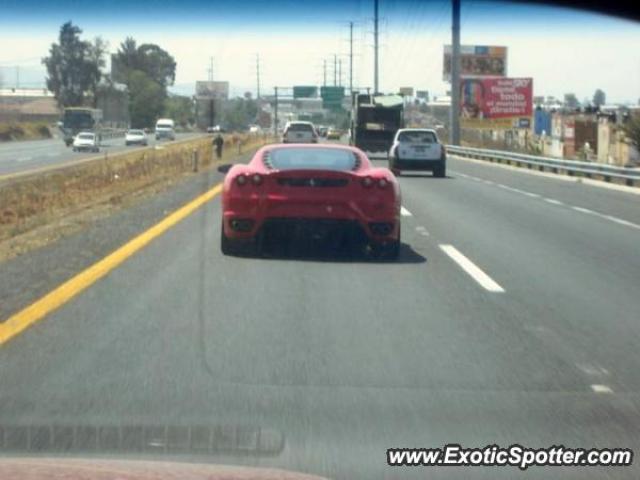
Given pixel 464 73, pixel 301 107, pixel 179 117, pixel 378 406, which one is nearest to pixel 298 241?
pixel 378 406

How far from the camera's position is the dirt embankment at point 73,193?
2020 cm

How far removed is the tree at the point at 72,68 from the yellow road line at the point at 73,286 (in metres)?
61.5

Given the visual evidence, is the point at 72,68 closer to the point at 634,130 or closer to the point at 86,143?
the point at 86,143

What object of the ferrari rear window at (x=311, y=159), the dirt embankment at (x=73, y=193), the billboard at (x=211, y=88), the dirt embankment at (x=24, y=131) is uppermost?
the billboard at (x=211, y=88)

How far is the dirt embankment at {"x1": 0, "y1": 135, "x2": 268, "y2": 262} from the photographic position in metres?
20.2

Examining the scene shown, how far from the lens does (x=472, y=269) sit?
1509cm

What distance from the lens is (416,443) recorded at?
7.03 meters

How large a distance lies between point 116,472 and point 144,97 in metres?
61.2

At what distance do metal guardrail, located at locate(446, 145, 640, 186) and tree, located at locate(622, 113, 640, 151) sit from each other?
373cm

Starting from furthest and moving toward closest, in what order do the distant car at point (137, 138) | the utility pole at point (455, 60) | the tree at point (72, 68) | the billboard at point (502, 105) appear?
the billboard at point (502, 105) < the tree at point (72, 68) < the distant car at point (137, 138) < the utility pole at point (455, 60)

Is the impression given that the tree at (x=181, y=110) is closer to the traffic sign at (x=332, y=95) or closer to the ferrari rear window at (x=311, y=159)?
the traffic sign at (x=332, y=95)

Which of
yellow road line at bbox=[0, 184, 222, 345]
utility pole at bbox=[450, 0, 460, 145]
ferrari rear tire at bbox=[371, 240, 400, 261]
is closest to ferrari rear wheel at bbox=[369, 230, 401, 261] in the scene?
ferrari rear tire at bbox=[371, 240, 400, 261]

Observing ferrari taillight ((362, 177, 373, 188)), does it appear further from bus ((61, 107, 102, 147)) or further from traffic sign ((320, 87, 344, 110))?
traffic sign ((320, 87, 344, 110))

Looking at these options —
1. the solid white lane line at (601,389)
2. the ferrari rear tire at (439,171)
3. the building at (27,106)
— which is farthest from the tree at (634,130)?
the building at (27,106)
